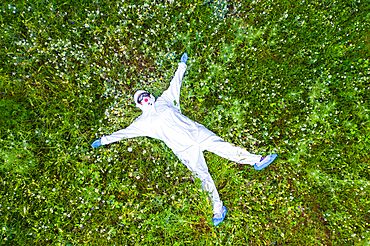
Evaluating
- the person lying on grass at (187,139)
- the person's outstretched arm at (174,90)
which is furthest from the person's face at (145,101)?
the person's outstretched arm at (174,90)

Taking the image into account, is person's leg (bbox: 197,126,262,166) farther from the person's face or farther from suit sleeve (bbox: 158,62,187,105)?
the person's face

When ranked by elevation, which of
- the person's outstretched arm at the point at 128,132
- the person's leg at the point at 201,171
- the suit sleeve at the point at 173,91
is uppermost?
the suit sleeve at the point at 173,91

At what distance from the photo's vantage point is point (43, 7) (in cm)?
472

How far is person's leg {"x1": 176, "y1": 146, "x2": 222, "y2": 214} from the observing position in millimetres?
4008

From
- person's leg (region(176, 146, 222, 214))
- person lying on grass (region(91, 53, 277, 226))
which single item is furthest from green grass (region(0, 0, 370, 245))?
person lying on grass (region(91, 53, 277, 226))

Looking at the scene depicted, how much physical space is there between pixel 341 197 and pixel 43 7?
9777 millimetres

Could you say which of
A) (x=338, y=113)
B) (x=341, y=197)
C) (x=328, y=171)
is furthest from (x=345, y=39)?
(x=341, y=197)

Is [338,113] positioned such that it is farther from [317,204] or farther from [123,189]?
[123,189]

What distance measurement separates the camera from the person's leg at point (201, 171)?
4008 millimetres

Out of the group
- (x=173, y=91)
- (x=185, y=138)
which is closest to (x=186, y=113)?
(x=173, y=91)

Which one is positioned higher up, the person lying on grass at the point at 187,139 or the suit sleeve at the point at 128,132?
the suit sleeve at the point at 128,132

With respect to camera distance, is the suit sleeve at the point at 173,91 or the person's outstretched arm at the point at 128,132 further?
the suit sleeve at the point at 173,91

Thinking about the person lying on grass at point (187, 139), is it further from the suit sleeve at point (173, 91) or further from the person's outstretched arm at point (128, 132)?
the suit sleeve at point (173, 91)

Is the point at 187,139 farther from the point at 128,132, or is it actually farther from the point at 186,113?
the point at 128,132
